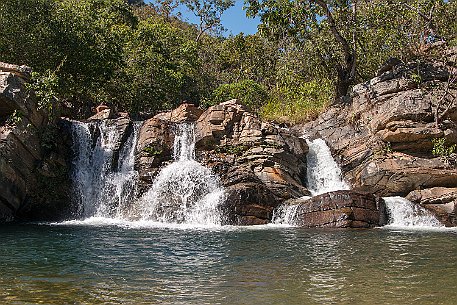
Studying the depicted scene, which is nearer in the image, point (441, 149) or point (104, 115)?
point (441, 149)

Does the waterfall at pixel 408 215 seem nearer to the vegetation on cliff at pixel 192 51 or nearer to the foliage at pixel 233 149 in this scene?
the foliage at pixel 233 149

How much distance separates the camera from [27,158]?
826 inches

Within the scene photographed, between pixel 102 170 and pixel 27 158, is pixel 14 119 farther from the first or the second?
pixel 102 170

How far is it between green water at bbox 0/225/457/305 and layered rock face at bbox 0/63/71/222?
455 centimetres

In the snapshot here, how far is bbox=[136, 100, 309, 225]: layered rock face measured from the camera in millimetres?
20812

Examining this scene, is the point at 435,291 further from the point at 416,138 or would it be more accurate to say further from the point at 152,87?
the point at 152,87

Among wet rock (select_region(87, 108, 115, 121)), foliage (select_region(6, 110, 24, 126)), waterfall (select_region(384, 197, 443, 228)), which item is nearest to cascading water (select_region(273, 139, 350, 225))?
waterfall (select_region(384, 197, 443, 228))

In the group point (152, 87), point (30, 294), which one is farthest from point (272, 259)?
point (152, 87)

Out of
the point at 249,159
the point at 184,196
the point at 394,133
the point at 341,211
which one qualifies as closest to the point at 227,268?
the point at 341,211

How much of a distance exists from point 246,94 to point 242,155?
14.6m

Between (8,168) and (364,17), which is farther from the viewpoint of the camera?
(364,17)

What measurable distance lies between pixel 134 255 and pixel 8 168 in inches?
429

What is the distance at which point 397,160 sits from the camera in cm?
2281

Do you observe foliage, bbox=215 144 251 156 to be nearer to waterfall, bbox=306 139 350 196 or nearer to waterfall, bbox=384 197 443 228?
waterfall, bbox=306 139 350 196
